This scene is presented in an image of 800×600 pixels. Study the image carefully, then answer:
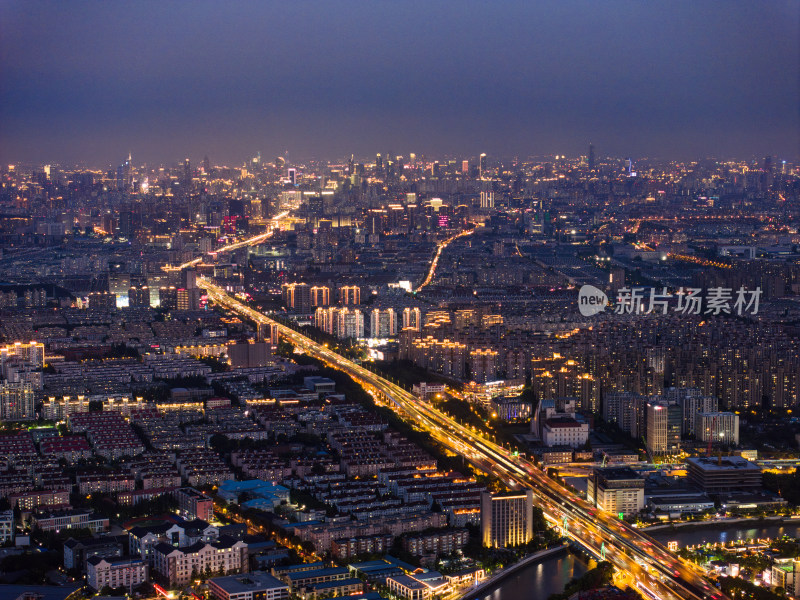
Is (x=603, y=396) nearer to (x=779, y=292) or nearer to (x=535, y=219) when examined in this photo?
(x=779, y=292)

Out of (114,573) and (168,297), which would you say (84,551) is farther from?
(168,297)

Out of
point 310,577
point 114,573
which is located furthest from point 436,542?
point 114,573

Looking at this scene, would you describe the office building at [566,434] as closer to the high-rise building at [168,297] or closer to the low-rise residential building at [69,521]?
the low-rise residential building at [69,521]

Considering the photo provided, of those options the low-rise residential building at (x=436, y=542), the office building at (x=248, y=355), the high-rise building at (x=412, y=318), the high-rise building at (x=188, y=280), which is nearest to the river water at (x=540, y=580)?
the low-rise residential building at (x=436, y=542)

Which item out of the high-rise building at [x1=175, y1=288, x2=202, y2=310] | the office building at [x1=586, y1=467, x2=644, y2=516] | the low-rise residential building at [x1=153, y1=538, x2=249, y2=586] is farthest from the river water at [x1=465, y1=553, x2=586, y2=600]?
the high-rise building at [x1=175, y1=288, x2=202, y2=310]

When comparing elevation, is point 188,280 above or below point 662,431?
above

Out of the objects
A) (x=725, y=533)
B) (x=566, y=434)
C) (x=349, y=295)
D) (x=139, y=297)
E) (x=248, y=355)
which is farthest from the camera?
(x=139, y=297)

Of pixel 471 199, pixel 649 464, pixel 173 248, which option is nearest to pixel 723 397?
pixel 649 464
